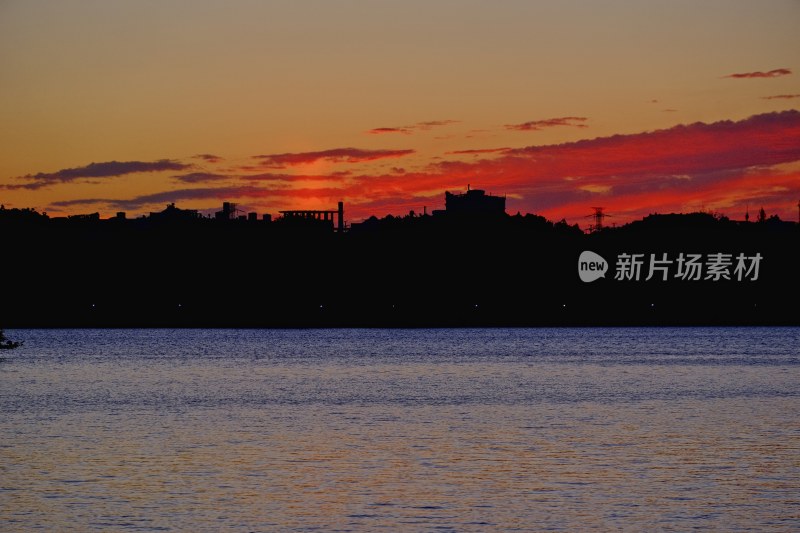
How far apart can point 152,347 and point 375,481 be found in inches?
5671

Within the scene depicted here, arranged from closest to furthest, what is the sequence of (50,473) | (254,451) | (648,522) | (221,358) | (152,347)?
1. (648,522)
2. (50,473)
3. (254,451)
4. (221,358)
5. (152,347)

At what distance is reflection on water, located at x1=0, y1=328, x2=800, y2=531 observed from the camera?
35.2m

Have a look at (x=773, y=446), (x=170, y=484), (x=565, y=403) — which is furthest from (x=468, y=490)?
(x=565, y=403)

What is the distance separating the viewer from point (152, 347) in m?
181

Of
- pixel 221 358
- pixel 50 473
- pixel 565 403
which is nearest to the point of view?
pixel 50 473

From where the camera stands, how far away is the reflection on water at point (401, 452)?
35250 mm

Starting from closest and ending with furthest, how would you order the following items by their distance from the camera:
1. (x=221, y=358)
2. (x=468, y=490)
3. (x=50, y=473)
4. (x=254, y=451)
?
1. (x=468, y=490)
2. (x=50, y=473)
3. (x=254, y=451)
4. (x=221, y=358)

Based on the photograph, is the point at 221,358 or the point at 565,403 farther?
the point at 221,358

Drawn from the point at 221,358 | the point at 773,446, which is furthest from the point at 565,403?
the point at 221,358

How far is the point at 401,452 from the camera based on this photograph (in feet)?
161

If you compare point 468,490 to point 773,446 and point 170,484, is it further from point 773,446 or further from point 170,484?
point 773,446

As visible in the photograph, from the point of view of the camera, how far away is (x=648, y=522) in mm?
33844

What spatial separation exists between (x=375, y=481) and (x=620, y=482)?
26.2ft

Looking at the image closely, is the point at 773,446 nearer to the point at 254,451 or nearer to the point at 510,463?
the point at 510,463
